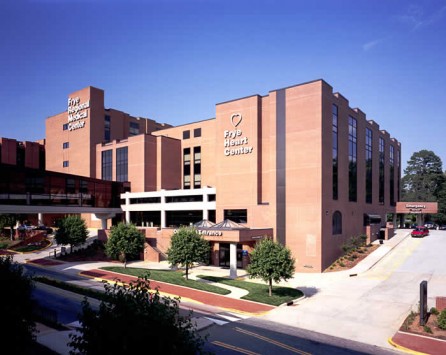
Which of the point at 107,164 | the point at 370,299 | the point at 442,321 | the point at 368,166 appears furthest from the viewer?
the point at 107,164

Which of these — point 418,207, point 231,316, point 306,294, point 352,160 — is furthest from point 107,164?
point 418,207

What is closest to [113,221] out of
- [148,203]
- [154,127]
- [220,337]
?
[148,203]

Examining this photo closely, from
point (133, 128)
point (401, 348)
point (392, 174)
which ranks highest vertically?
point (133, 128)

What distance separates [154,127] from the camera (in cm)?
9625

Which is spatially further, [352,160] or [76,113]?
[76,113]

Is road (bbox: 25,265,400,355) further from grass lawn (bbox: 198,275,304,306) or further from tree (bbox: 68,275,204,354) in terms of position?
tree (bbox: 68,275,204,354)

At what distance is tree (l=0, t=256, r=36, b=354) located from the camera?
14704mm

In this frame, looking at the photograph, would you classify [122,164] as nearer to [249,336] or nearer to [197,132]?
[197,132]

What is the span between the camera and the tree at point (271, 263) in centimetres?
3083

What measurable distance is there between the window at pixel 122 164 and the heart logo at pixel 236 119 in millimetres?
30128

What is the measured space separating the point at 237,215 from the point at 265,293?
19381 millimetres

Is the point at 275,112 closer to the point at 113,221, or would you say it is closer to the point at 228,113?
the point at 228,113

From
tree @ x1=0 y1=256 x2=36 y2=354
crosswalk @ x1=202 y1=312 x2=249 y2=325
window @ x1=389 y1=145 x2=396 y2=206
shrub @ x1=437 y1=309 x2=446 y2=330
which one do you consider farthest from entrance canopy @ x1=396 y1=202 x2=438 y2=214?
tree @ x1=0 y1=256 x2=36 y2=354

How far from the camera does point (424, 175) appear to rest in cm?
11244
